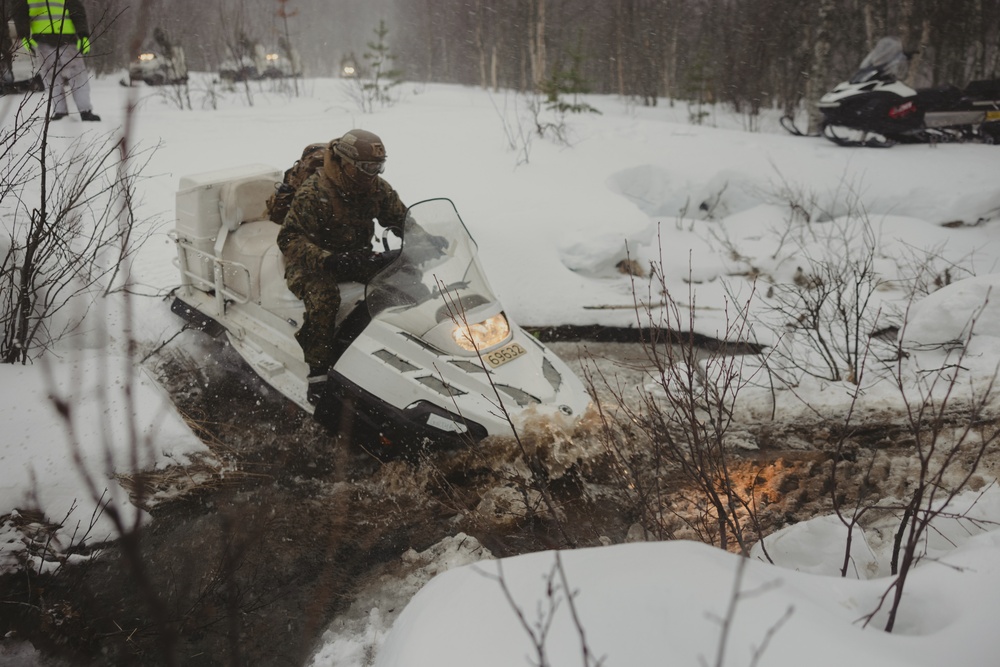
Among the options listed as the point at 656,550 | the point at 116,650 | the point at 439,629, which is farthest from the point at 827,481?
the point at 116,650

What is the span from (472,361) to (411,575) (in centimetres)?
114

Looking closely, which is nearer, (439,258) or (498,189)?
(439,258)

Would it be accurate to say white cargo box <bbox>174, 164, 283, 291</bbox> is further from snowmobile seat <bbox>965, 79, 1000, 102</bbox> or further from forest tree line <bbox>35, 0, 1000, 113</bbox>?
snowmobile seat <bbox>965, 79, 1000, 102</bbox>

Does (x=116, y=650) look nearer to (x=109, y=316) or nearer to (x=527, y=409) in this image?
(x=527, y=409)

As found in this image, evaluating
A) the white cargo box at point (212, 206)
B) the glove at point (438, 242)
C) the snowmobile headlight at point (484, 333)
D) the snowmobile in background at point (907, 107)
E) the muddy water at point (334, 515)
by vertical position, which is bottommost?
the muddy water at point (334, 515)

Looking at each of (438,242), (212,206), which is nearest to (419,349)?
(438,242)

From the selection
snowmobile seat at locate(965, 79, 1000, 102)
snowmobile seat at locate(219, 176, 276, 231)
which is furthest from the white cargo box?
snowmobile seat at locate(965, 79, 1000, 102)

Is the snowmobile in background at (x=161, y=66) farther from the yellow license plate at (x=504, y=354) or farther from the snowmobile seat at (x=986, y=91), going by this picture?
the snowmobile seat at (x=986, y=91)

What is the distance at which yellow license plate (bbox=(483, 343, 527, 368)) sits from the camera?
3.44 meters

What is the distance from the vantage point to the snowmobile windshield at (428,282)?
11.7ft

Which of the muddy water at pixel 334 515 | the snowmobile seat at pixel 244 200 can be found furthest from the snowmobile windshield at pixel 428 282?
the snowmobile seat at pixel 244 200

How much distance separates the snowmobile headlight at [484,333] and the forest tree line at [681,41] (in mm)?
7773

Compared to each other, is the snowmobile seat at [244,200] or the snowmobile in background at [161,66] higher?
the snowmobile in background at [161,66]

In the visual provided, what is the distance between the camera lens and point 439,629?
1.60m
